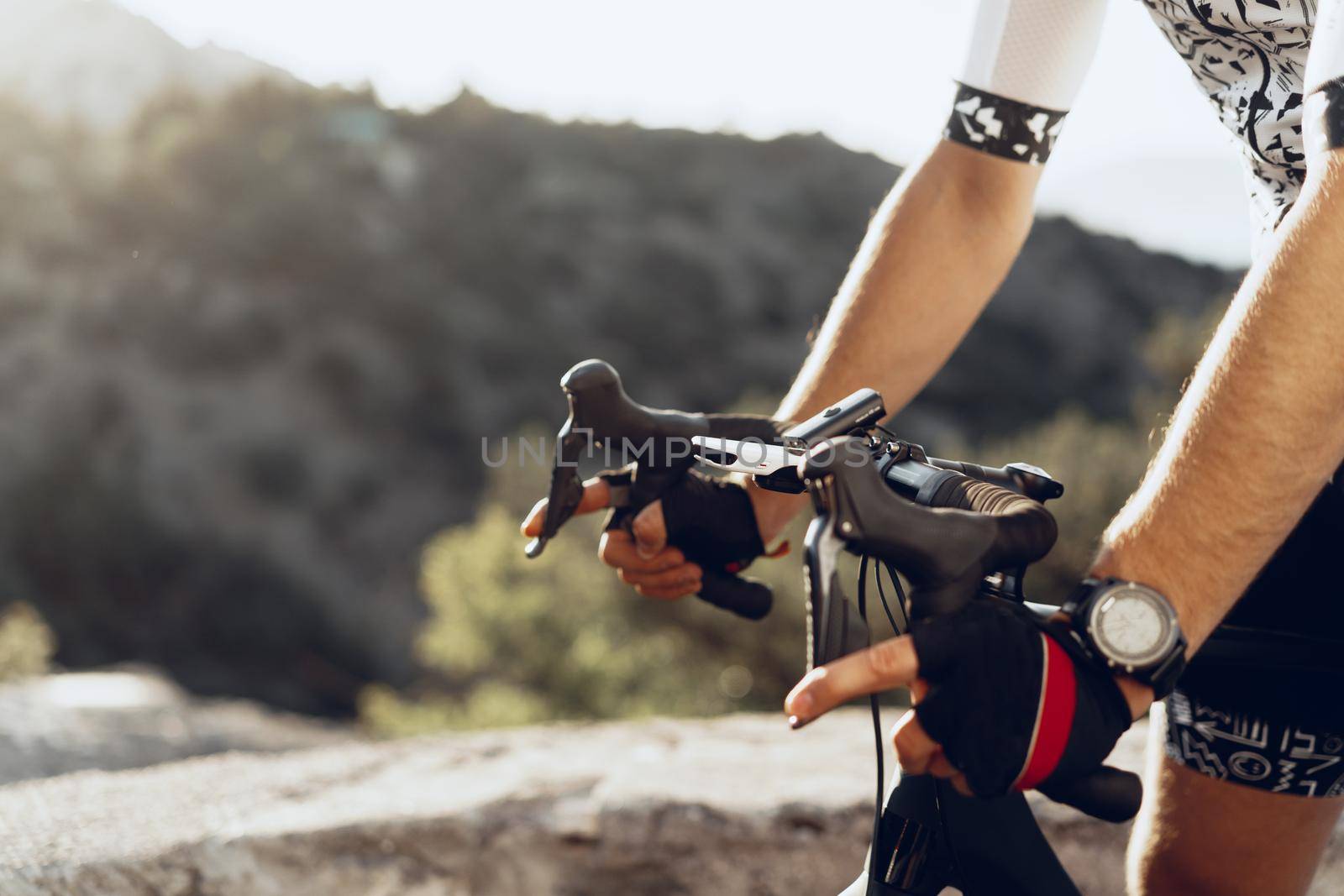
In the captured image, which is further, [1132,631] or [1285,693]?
[1285,693]

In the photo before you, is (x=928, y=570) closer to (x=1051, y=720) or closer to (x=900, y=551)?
(x=900, y=551)

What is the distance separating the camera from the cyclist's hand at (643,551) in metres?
1.41

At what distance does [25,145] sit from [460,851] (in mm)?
27446

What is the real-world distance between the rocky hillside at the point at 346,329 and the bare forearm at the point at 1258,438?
17704mm

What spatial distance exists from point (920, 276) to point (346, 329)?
2400 centimetres

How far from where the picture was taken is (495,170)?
98.4 ft

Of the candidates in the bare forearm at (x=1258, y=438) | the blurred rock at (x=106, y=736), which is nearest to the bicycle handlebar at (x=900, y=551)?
the bare forearm at (x=1258, y=438)

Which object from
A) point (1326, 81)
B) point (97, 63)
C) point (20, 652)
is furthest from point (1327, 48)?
point (97, 63)

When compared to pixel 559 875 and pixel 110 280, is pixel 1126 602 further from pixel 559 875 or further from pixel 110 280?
pixel 110 280

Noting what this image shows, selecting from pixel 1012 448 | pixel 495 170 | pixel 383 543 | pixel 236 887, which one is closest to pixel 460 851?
pixel 236 887

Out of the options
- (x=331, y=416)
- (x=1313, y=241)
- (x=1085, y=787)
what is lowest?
(x=331, y=416)

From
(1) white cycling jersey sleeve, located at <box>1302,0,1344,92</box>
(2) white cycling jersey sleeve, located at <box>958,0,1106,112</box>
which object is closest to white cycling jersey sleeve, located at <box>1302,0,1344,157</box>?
(1) white cycling jersey sleeve, located at <box>1302,0,1344,92</box>

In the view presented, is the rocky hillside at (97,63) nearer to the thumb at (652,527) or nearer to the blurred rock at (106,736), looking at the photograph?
the blurred rock at (106,736)

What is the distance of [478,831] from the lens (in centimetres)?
216
